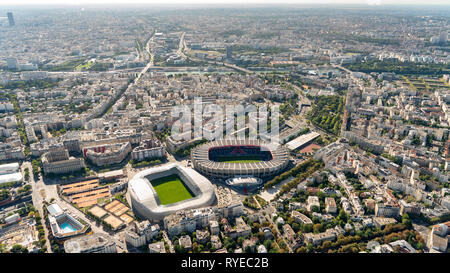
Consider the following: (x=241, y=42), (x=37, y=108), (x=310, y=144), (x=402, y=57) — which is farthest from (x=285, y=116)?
(x=241, y=42)

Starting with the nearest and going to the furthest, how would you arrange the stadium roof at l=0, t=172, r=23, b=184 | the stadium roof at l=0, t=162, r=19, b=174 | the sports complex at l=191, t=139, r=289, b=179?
the stadium roof at l=0, t=172, r=23, b=184 → the sports complex at l=191, t=139, r=289, b=179 → the stadium roof at l=0, t=162, r=19, b=174

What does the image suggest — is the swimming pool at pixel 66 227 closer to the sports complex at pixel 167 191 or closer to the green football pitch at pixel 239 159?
the sports complex at pixel 167 191

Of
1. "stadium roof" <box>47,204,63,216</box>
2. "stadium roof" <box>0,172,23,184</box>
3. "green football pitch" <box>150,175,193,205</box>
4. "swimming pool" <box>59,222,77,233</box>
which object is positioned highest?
"stadium roof" <box>0,172,23,184</box>

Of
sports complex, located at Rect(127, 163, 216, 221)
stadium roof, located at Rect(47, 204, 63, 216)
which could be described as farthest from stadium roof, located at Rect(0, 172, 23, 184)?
sports complex, located at Rect(127, 163, 216, 221)

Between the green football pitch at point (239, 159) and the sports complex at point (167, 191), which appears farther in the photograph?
the green football pitch at point (239, 159)

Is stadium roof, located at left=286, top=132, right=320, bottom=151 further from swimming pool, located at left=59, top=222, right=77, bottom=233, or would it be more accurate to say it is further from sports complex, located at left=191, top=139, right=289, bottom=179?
swimming pool, located at left=59, top=222, right=77, bottom=233

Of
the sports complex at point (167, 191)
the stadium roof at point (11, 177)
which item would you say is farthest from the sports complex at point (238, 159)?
the stadium roof at point (11, 177)
